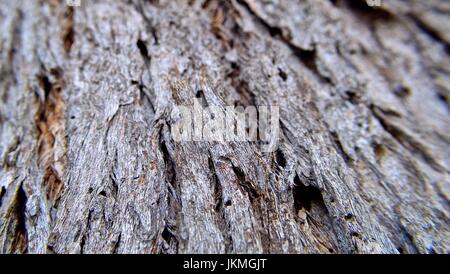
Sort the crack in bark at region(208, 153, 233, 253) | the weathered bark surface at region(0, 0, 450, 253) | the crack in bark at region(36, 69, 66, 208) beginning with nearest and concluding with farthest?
1. the crack in bark at region(208, 153, 233, 253)
2. the weathered bark surface at region(0, 0, 450, 253)
3. the crack in bark at region(36, 69, 66, 208)

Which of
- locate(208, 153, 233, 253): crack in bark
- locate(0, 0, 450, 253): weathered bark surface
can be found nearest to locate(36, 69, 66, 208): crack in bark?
locate(0, 0, 450, 253): weathered bark surface

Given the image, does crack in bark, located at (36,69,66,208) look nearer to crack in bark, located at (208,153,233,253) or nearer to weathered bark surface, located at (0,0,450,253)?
weathered bark surface, located at (0,0,450,253)

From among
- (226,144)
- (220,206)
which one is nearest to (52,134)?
(226,144)

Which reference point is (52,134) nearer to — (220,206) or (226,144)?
(226,144)

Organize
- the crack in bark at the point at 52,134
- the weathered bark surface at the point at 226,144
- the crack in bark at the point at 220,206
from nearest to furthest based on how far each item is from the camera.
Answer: the crack in bark at the point at 220,206 → the weathered bark surface at the point at 226,144 → the crack in bark at the point at 52,134

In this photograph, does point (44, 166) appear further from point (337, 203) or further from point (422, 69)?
point (422, 69)

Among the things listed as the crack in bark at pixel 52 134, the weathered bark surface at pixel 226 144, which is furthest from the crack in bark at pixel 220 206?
the crack in bark at pixel 52 134

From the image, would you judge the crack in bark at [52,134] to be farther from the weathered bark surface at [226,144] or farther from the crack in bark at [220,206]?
the crack in bark at [220,206]

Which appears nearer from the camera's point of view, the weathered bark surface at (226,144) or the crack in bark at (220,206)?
the crack in bark at (220,206)

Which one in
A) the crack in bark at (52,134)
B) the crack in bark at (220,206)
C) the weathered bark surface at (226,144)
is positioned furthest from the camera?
the crack in bark at (52,134)
